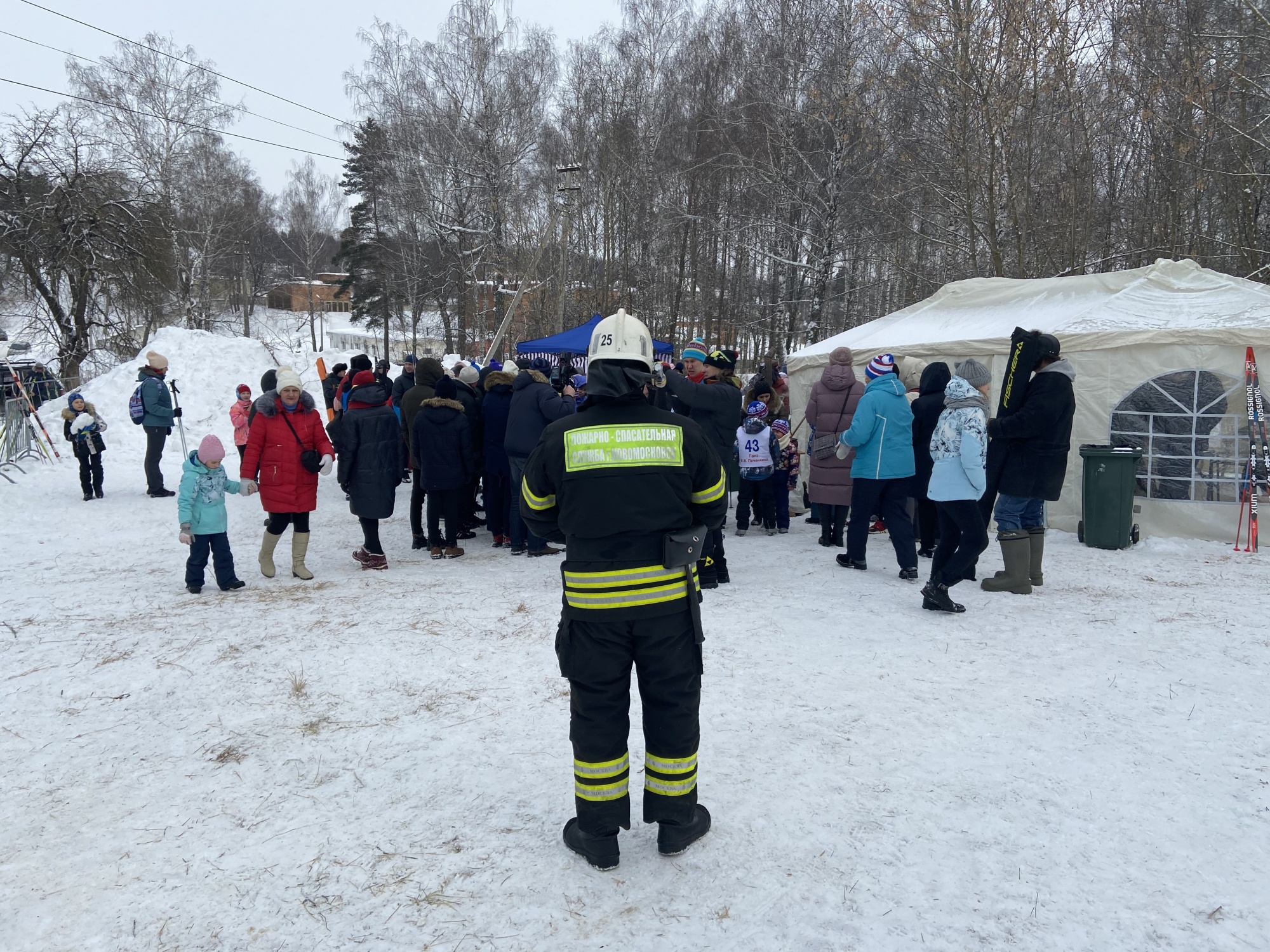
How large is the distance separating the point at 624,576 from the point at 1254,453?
8.69 metres

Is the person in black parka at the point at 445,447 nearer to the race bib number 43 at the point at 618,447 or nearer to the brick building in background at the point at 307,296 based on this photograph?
the race bib number 43 at the point at 618,447

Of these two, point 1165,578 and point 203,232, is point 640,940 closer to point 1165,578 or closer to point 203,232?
point 1165,578

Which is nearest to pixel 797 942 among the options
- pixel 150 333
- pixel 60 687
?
pixel 60 687

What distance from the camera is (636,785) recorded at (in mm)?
3572

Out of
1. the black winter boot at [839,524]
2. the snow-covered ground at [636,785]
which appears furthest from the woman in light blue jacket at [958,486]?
the black winter boot at [839,524]

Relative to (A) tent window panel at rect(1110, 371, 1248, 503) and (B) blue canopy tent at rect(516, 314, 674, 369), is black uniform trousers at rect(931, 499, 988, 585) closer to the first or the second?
(A) tent window panel at rect(1110, 371, 1248, 503)

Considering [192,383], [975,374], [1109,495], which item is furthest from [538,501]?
[192,383]

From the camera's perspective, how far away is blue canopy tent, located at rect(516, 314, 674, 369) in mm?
16264

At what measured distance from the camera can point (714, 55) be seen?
2739 centimetres

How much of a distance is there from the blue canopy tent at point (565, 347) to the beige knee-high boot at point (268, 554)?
906 cm

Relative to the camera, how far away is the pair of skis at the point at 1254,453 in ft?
27.3

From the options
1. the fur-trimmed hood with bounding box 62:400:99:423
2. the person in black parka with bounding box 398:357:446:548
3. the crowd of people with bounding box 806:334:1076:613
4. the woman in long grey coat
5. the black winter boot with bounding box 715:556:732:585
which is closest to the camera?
the crowd of people with bounding box 806:334:1076:613

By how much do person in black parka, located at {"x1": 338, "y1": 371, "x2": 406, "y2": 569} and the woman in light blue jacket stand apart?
4.83 meters

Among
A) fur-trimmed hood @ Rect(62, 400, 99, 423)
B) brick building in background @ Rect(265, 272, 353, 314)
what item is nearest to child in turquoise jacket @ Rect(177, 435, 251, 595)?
fur-trimmed hood @ Rect(62, 400, 99, 423)
